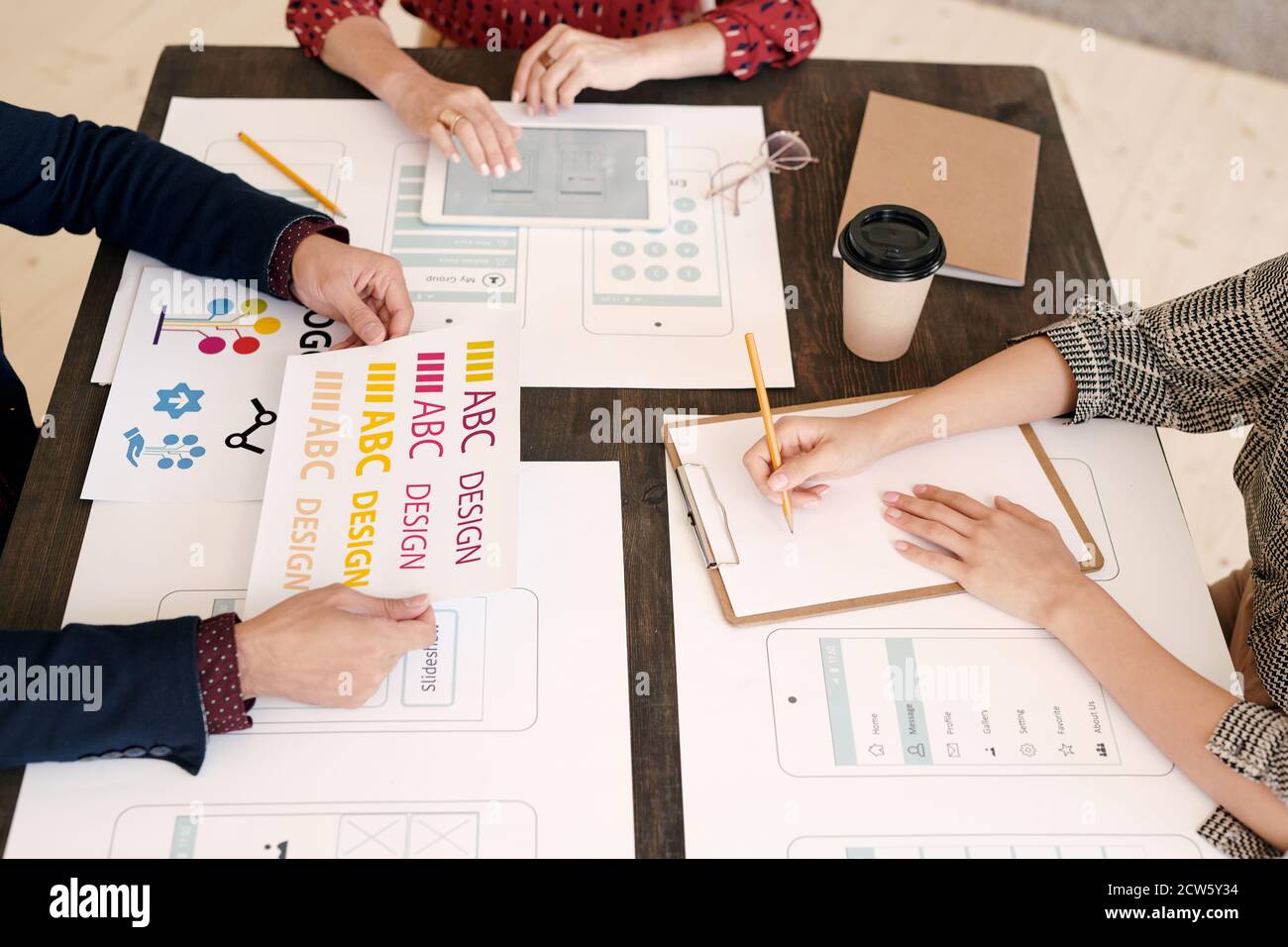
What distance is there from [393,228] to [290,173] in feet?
0.48

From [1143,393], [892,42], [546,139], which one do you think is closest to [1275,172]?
[892,42]

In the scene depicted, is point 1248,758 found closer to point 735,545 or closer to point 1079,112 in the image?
point 735,545

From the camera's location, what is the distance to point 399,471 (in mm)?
1009

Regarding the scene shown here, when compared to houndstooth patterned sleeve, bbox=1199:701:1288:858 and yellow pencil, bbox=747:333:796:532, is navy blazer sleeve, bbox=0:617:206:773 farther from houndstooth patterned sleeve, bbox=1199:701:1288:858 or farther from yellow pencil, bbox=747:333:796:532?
houndstooth patterned sleeve, bbox=1199:701:1288:858

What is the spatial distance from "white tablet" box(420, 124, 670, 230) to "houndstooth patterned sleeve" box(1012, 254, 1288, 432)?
46cm

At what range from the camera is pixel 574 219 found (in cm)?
124

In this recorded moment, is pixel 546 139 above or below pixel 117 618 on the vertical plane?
above

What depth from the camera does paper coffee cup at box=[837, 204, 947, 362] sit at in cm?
107

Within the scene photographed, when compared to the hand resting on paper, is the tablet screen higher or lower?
higher

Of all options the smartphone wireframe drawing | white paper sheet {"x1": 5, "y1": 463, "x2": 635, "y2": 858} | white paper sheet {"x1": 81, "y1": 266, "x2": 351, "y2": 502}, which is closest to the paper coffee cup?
the smartphone wireframe drawing

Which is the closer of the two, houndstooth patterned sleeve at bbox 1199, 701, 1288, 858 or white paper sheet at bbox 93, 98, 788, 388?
houndstooth patterned sleeve at bbox 1199, 701, 1288, 858

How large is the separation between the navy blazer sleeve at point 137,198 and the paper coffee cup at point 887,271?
1.85ft
